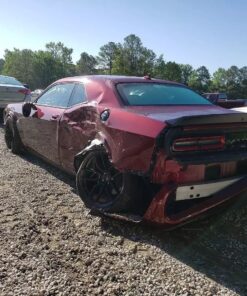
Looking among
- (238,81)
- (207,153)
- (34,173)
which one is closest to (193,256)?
(207,153)

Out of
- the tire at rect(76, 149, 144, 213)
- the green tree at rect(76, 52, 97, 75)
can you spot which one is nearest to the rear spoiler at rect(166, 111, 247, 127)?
the tire at rect(76, 149, 144, 213)

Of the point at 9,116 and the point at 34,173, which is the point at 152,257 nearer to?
the point at 34,173

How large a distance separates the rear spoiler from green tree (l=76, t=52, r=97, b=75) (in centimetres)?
9268

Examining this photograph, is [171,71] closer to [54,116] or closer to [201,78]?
[201,78]

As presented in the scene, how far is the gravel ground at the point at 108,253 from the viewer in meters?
2.92

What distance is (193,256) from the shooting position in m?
3.43

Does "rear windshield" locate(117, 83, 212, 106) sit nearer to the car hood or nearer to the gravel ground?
the car hood

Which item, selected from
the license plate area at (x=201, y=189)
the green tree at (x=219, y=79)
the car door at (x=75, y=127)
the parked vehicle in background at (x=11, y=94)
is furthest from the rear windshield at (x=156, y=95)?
the green tree at (x=219, y=79)

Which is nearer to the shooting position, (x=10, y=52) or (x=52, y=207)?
(x=52, y=207)

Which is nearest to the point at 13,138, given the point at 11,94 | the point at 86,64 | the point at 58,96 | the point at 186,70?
the point at 58,96

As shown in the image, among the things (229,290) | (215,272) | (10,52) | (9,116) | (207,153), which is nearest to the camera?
(229,290)

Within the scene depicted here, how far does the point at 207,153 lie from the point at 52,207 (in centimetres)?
185

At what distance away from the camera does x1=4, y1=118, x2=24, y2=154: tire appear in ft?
23.4

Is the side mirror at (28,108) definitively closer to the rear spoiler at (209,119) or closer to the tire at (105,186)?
the tire at (105,186)
